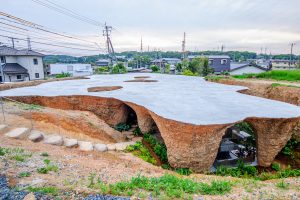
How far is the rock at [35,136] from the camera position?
22.7 ft

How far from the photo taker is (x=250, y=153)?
969 centimetres

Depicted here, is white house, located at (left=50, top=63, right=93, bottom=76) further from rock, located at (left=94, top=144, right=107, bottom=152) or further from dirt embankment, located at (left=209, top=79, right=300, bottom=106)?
rock, located at (left=94, top=144, right=107, bottom=152)

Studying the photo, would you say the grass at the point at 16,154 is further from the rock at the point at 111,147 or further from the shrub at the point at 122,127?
the shrub at the point at 122,127

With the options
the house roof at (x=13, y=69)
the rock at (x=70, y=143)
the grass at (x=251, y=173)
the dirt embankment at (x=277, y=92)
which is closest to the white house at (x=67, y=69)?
the house roof at (x=13, y=69)

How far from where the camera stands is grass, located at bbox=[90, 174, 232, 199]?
381 cm

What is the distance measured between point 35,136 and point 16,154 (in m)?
1.84

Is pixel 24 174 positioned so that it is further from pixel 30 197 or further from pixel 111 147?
pixel 111 147

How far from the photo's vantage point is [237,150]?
9.90m

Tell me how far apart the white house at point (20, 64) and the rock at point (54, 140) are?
20.6 metres

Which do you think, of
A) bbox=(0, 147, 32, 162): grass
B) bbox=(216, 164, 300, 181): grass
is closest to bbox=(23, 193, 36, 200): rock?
bbox=(0, 147, 32, 162): grass

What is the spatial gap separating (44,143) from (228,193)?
6037 millimetres

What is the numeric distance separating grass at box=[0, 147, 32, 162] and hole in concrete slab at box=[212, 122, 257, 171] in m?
6.13

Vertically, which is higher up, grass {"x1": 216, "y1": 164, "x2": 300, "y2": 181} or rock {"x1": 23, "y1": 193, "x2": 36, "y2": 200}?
rock {"x1": 23, "y1": 193, "x2": 36, "y2": 200}

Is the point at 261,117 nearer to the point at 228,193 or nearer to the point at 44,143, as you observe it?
the point at 228,193
